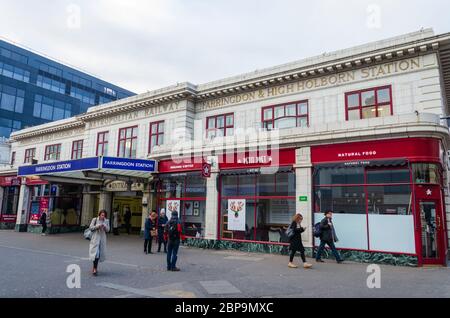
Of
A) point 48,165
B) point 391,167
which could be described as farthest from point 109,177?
point 391,167

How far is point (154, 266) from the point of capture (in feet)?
37.7

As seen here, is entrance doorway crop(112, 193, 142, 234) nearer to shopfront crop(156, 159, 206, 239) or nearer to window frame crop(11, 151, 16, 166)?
shopfront crop(156, 159, 206, 239)

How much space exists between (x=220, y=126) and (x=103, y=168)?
7372 mm

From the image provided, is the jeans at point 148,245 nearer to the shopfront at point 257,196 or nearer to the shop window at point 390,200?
the shopfront at point 257,196

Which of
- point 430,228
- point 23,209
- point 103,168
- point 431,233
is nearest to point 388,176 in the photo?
point 430,228

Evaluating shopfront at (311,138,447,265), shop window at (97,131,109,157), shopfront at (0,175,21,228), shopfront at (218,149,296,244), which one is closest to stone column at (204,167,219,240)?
shopfront at (218,149,296,244)

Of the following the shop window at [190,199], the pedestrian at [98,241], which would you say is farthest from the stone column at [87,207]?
the pedestrian at [98,241]

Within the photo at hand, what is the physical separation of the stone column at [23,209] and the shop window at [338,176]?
2519 centimetres

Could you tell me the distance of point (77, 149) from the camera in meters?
30.0

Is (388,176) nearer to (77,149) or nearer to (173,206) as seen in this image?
(173,206)

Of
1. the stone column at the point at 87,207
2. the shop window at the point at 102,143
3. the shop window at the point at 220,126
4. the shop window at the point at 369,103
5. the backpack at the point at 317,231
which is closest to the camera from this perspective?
the backpack at the point at 317,231

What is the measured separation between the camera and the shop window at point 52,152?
31.6 metres

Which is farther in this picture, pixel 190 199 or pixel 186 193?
pixel 186 193

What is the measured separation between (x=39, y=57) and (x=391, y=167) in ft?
220
